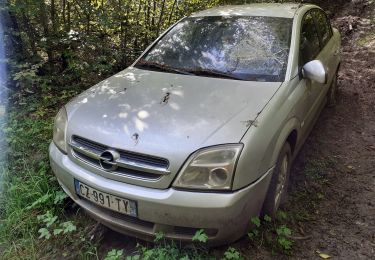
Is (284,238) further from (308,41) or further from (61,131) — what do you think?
(308,41)

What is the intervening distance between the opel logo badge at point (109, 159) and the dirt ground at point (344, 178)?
0.70 metres

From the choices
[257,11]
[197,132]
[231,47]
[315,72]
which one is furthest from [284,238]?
[257,11]

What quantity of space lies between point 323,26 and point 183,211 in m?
3.32

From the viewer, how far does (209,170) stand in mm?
2299

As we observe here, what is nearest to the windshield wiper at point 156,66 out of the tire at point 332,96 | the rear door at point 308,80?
the rear door at point 308,80

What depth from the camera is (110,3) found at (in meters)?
5.82

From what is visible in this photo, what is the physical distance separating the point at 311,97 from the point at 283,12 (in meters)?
0.92

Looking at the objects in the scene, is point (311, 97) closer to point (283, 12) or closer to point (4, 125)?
point (283, 12)

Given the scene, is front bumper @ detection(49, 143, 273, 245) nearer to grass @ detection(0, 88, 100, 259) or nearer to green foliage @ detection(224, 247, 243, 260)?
green foliage @ detection(224, 247, 243, 260)

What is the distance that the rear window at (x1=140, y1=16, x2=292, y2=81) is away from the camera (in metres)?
3.17

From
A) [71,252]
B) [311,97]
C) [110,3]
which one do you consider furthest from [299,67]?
[110,3]

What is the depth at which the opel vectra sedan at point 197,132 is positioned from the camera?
2.30m

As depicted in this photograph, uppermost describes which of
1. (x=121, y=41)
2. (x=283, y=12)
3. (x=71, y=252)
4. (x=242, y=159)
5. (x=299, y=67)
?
(x=283, y=12)

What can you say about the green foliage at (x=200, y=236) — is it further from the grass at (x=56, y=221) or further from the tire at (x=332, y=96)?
the tire at (x=332, y=96)
